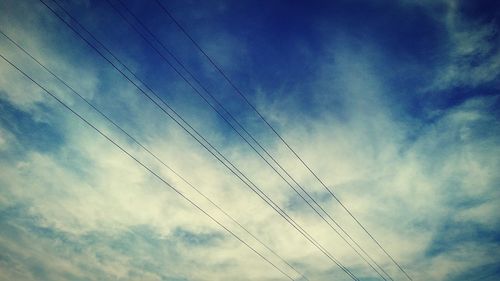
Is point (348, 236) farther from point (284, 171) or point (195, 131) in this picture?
point (195, 131)

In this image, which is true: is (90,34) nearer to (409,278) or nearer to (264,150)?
(264,150)

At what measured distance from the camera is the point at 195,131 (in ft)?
39.1

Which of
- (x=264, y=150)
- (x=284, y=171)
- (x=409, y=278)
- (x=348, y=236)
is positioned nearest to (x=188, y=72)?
(x=264, y=150)

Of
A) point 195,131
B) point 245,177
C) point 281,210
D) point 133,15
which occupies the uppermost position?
point 133,15

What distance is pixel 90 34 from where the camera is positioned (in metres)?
10.7

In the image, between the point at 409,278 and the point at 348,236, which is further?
the point at 409,278

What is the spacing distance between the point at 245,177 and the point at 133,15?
7877 mm

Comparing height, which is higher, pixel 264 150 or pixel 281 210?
pixel 264 150

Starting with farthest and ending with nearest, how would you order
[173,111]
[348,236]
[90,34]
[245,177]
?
[348,236] < [245,177] < [173,111] < [90,34]

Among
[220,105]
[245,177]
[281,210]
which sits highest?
[220,105]

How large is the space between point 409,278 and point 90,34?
24.2 metres

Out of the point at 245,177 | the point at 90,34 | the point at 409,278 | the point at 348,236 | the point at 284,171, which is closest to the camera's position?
the point at 90,34

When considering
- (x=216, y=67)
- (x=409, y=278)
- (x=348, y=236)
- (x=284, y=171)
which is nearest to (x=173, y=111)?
(x=216, y=67)

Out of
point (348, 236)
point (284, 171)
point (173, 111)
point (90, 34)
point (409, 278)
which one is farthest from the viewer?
point (409, 278)
